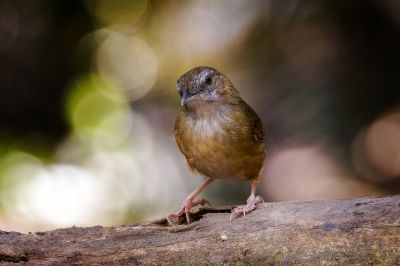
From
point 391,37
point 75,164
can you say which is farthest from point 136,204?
point 391,37

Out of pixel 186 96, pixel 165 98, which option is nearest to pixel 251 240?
pixel 186 96

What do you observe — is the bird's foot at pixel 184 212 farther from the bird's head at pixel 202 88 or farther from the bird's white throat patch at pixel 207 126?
the bird's head at pixel 202 88

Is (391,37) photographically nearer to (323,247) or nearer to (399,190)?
(399,190)

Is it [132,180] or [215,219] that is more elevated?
[132,180]

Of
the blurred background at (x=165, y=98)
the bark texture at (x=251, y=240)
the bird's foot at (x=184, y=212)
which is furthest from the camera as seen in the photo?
the blurred background at (x=165, y=98)

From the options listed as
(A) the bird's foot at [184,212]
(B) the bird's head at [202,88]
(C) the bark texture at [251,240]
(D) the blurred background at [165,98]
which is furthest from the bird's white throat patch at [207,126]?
(D) the blurred background at [165,98]
